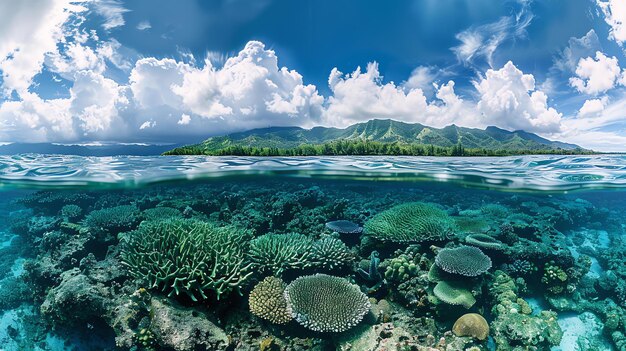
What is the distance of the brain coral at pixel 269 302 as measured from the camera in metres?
6.06

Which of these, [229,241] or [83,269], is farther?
[83,269]

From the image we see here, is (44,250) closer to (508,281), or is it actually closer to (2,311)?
(2,311)

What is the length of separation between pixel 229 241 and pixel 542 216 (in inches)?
663

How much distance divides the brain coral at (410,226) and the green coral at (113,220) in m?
8.68

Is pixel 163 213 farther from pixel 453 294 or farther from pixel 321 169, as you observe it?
pixel 321 169

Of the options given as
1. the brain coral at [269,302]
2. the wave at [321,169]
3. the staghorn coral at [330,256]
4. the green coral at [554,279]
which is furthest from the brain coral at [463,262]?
the wave at [321,169]

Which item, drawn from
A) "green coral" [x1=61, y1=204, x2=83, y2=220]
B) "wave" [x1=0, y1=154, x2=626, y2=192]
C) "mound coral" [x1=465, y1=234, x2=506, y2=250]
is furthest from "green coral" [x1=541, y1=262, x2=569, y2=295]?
"green coral" [x1=61, y1=204, x2=83, y2=220]

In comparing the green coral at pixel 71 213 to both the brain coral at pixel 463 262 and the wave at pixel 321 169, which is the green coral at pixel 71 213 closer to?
the wave at pixel 321 169

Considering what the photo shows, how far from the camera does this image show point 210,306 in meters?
6.12

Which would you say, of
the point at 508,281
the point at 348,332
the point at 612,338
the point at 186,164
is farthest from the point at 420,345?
the point at 186,164

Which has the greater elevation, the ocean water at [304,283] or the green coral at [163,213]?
the green coral at [163,213]

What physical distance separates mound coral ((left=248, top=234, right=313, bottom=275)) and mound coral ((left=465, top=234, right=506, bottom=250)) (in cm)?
528

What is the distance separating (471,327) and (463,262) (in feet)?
5.23

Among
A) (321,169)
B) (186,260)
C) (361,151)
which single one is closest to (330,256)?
(186,260)
